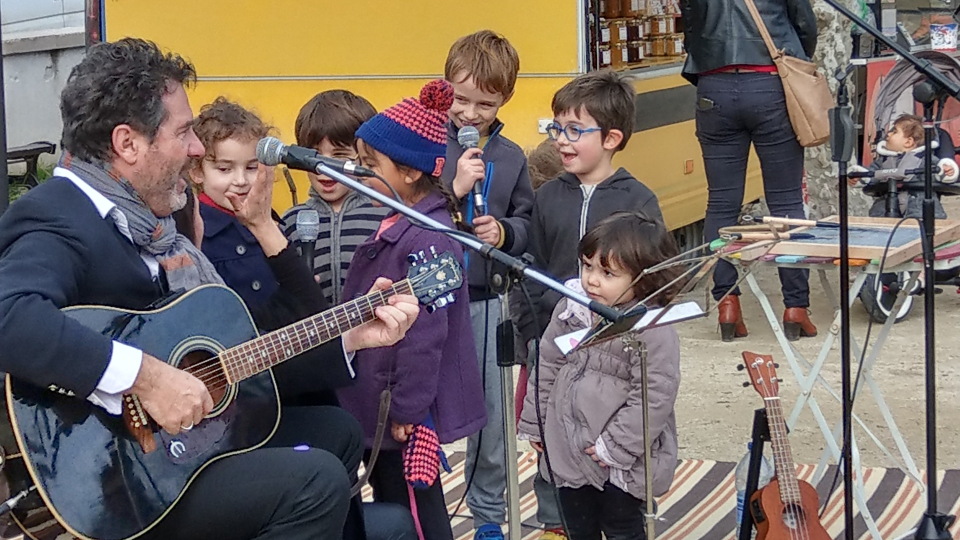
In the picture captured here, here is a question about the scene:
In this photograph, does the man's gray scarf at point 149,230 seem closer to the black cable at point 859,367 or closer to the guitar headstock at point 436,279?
the guitar headstock at point 436,279

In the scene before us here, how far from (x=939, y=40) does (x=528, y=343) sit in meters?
5.96

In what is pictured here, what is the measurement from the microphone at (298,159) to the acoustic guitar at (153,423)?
1.40 feet

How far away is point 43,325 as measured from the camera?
2.60 meters

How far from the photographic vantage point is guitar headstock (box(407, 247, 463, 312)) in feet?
9.89

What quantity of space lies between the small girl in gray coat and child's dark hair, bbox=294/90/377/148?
0.86m

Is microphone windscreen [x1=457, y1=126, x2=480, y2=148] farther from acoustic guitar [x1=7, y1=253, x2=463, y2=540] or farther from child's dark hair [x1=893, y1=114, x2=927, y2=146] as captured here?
child's dark hair [x1=893, y1=114, x2=927, y2=146]

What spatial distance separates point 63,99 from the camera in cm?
295

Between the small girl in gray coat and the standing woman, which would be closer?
the small girl in gray coat

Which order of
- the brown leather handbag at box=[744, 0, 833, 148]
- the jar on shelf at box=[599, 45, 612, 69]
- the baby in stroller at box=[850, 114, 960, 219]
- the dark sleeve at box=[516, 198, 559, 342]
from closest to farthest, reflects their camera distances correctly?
the dark sleeve at box=[516, 198, 559, 342]
the brown leather handbag at box=[744, 0, 833, 148]
the baby in stroller at box=[850, 114, 960, 219]
the jar on shelf at box=[599, 45, 612, 69]

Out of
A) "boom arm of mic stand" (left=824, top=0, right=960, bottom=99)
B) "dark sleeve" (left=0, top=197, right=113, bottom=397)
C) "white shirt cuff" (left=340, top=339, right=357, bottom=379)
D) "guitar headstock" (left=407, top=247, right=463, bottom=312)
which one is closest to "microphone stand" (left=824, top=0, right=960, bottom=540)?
"boom arm of mic stand" (left=824, top=0, right=960, bottom=99)

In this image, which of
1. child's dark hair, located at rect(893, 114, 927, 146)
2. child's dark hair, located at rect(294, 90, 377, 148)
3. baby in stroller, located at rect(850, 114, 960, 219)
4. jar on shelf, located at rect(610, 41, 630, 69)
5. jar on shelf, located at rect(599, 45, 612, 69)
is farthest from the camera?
jar on shelf, located at rect(610, 41, 630, 69)

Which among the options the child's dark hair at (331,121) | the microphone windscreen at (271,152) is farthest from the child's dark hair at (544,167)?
the microphone windscreen at (271,152)

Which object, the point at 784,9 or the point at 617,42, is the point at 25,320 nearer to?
the point at 784,9

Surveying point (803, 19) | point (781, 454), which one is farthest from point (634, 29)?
point (781, 454)
